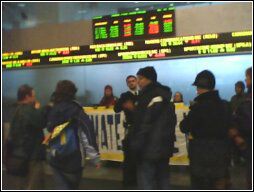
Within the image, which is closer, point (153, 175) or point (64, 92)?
point (64, 92)

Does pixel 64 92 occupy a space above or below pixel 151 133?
above

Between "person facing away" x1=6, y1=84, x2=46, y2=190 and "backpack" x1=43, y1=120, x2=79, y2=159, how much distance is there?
13.6 inches

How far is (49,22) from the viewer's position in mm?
7297

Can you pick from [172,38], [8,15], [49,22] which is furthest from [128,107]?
[8,15]

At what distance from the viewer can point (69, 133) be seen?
12.8ft

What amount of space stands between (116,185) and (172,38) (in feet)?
7.53

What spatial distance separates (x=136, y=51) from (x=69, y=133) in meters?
2.68

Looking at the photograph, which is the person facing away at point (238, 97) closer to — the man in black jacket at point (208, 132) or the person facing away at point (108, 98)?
the man in black jacket at point (208, 132)

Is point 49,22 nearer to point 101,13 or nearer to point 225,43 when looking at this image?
point 101,13

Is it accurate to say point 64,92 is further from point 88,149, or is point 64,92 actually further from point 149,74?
point 149,74

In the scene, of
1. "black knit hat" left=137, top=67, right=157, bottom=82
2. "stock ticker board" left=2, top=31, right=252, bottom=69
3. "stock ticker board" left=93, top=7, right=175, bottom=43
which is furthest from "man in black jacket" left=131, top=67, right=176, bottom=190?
"stock ticker board" left=93, top=7, right=175, bottom=43

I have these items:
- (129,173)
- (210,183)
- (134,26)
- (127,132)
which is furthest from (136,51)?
(210,183)

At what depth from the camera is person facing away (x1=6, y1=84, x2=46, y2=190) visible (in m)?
4.22

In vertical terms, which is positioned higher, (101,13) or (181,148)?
(101,13)
